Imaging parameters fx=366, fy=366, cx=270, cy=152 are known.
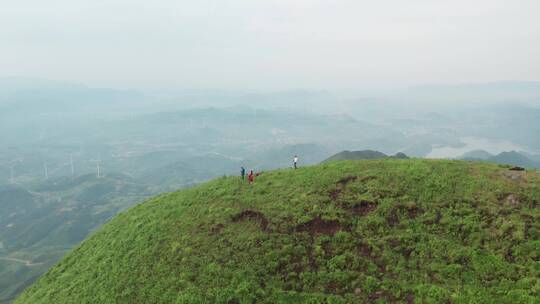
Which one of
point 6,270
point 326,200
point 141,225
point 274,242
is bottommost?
point 6,270

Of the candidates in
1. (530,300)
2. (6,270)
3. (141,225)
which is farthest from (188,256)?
(6,270)

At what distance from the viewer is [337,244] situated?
87.9 ft

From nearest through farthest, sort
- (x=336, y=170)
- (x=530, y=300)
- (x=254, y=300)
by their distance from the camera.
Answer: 1. (x=530, y=300)
2. (x=254, y=300)
3. (x=336, y=170)

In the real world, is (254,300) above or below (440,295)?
below

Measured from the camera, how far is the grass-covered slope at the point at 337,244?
74.1 feet

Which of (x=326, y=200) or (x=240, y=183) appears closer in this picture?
(x=326, y=200)

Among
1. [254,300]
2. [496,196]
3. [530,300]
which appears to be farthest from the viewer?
[496,196]

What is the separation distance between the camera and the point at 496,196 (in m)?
28.3

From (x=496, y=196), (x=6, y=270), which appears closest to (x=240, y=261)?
(x=496, y=196)

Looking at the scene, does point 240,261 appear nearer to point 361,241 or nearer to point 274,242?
point 274,242

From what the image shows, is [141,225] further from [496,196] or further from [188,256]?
[496,196]

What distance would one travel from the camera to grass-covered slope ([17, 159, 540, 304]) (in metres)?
22.6

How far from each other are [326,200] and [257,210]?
A: 6171mm

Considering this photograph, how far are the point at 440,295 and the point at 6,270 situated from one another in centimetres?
22613
